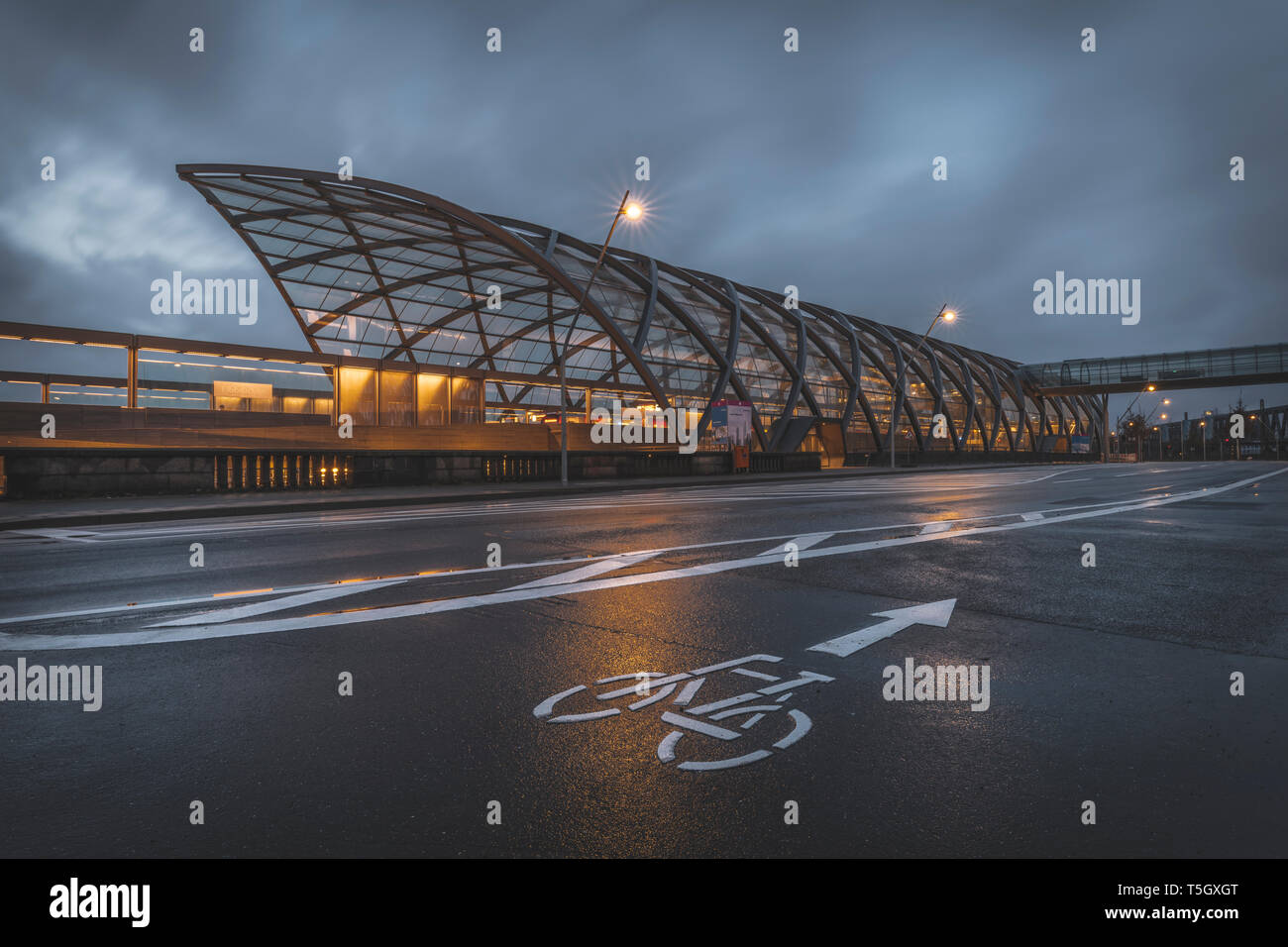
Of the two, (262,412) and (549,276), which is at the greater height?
(549,276)

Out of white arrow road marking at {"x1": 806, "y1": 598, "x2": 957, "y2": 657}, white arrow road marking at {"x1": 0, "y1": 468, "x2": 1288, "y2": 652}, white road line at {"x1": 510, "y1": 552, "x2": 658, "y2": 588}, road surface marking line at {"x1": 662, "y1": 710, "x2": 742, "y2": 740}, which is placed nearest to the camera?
road surface marking line at {"x1": 662, "y1": 710, "x2": 742, "y2": 740}

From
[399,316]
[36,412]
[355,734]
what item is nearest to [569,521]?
[355,734]

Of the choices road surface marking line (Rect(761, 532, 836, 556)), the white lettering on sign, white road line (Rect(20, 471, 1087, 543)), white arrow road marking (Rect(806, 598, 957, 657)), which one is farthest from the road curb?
white arrow road marking (Rect(806, 598, 957, 657))

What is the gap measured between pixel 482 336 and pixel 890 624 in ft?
162

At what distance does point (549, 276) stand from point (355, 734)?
4112cm

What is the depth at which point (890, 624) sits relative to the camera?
5184mm

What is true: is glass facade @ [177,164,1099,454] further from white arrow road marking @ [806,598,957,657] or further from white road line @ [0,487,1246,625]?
white arrow road marking @ [806,598,957,657]

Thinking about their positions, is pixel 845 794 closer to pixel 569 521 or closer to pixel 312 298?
pixel 569 521

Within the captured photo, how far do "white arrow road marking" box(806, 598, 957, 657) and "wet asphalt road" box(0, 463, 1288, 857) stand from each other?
3.9 inches

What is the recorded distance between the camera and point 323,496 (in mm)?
18094

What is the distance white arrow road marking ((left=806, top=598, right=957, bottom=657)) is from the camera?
14.9 feet

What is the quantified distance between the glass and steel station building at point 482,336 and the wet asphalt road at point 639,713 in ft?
82.9

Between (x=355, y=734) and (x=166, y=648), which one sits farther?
(x=166, y=648)

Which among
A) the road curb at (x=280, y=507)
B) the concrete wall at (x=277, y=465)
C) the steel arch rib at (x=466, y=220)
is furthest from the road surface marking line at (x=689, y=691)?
the steel arch rib at (x=466, y=220)
